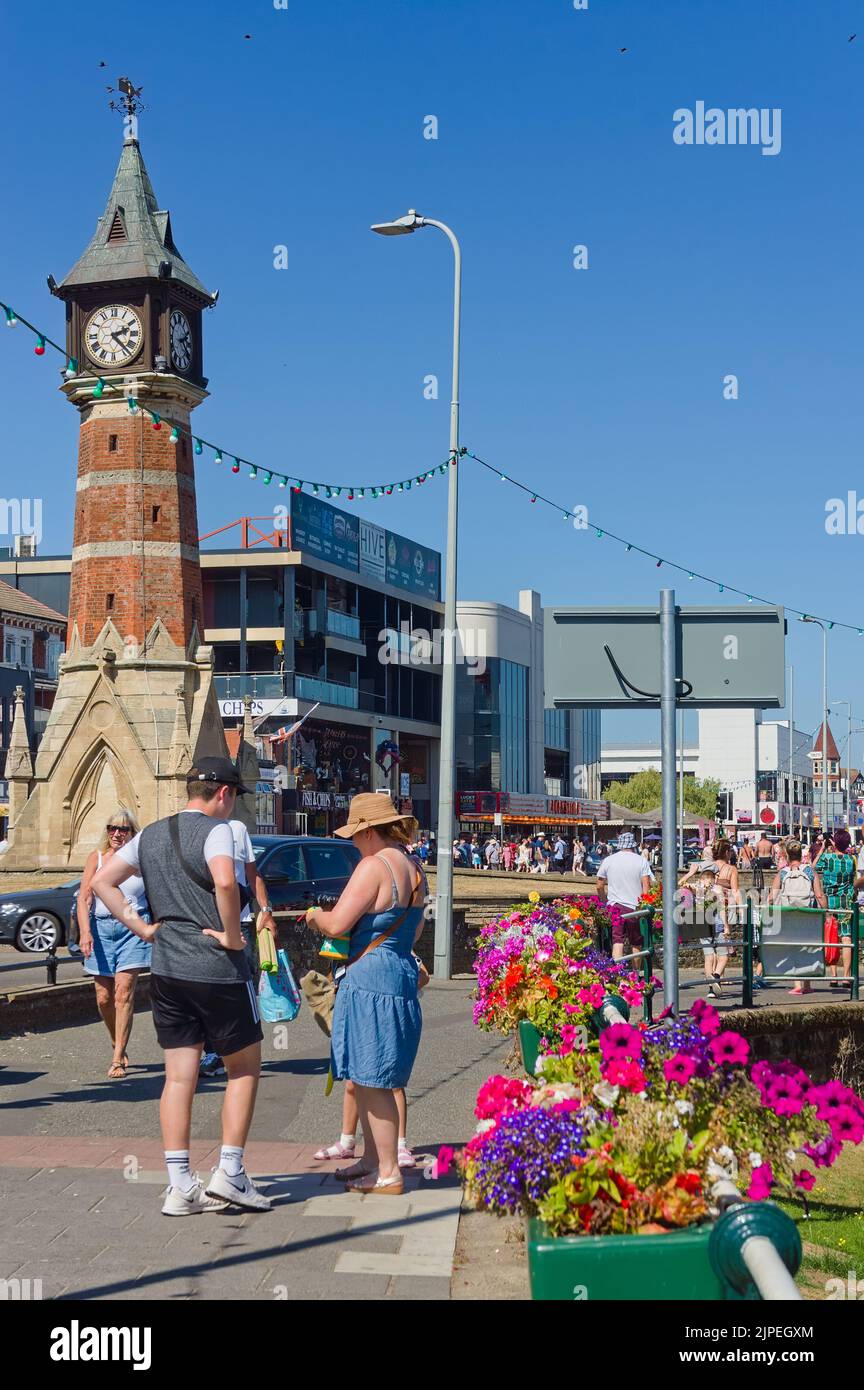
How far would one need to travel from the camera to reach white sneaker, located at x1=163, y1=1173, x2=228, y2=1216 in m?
6.25

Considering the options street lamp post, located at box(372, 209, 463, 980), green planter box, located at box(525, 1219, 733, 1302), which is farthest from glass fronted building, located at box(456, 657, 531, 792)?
green planter box, located at box(525, 1219, 733, 1302)

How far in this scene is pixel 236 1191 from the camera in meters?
6.30

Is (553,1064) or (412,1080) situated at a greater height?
(553,1064)

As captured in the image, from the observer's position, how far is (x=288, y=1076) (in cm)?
1049

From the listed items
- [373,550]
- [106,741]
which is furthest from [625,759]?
[106,741]

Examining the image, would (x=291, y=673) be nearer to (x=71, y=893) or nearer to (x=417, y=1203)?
(x=71, y=893)

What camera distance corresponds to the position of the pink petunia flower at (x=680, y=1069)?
4371 mm

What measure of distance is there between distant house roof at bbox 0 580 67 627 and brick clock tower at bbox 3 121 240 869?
29870 millimetres

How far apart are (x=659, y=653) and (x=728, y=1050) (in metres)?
2.95

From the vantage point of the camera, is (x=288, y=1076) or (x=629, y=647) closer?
(x=629, y=647)

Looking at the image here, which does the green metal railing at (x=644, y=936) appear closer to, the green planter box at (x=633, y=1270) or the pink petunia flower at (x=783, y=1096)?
the pink petunia flower at (x=783, y=1096)

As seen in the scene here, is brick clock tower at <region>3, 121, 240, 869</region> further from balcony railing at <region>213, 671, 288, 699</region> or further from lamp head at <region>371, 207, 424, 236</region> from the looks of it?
balcony railing at <region>213, 671, 288, 699</region>
